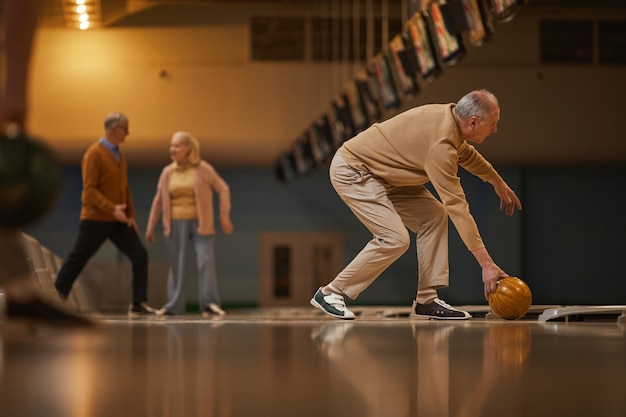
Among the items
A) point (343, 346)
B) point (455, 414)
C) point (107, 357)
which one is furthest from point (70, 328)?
point (343, 346)

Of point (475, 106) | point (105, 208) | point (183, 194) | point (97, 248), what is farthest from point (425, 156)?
point (183, 194)

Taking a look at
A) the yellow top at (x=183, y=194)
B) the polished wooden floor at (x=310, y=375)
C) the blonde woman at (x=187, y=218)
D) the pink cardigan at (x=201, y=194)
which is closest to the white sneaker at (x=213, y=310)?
the blonde woman at (x=187, y=218)

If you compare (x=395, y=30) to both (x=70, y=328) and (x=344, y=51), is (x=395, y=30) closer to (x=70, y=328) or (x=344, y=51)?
(x=344, y=51)

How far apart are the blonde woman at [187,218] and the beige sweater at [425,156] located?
3856 millimetres

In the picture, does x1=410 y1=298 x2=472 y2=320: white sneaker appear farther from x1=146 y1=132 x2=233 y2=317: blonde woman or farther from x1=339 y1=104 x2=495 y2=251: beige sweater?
x1=146 y1=132 x2=233 y2=317: blonde woman

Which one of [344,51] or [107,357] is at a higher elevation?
[344,51]

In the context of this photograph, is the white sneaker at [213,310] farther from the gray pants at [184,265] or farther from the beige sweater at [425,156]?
the beige sweater at [425,156]

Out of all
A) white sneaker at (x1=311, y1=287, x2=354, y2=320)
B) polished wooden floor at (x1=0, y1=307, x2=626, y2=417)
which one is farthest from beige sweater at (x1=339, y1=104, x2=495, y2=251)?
polished wooden floor at (x1=0, y1=307, x2=626, y2=417)

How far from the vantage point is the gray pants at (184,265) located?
10180 millimetres

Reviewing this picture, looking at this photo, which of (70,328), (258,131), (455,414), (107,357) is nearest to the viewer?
(70,328)

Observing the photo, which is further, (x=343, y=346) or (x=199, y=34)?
(x=199, y=34)

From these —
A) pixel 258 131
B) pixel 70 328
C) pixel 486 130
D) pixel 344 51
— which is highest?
pixel 344 51

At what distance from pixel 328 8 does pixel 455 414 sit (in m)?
18.5

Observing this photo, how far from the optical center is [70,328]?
6.64 feet
